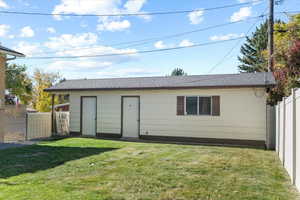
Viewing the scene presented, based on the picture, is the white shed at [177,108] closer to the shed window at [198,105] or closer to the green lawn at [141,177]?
the shed window at [198,105]

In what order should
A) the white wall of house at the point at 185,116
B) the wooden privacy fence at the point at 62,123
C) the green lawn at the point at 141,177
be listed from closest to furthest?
the green lawn at the point at 141,177, the white wall of house at the point at 185,116, the wooden privacy fence at the point at 62,123

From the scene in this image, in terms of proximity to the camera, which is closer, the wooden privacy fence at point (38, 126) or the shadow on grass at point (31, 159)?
the shadow on grass at point (31, 159)

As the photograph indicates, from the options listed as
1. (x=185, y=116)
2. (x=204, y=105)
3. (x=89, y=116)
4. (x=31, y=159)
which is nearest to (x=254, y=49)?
(x=204, y=105)

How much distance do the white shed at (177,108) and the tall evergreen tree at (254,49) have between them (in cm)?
2107

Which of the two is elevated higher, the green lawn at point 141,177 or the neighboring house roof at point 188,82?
the neighboring house roof at point 188,82

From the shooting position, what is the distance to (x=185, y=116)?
1135 centimetres

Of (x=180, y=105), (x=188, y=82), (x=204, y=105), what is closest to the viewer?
(x=204, y=105)

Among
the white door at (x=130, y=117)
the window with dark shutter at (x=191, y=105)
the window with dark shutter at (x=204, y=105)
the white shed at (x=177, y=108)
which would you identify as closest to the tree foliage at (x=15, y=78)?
the white shed at (x=177, y=108)

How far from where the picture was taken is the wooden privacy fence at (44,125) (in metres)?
11.9

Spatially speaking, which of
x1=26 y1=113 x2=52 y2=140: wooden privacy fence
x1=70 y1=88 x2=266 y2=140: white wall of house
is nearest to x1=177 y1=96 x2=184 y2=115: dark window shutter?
x1=70 y1=88 x2=266 y2=140: white wall of house

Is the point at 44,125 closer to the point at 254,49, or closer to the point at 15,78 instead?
the point at 15,78

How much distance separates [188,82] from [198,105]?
1.25 m

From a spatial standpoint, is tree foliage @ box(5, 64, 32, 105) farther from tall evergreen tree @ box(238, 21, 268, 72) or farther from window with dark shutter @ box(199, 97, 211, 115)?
tall evergreen tree @ box(238, 21, 268, 72)

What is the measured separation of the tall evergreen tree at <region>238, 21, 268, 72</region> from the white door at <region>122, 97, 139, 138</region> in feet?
73.3
